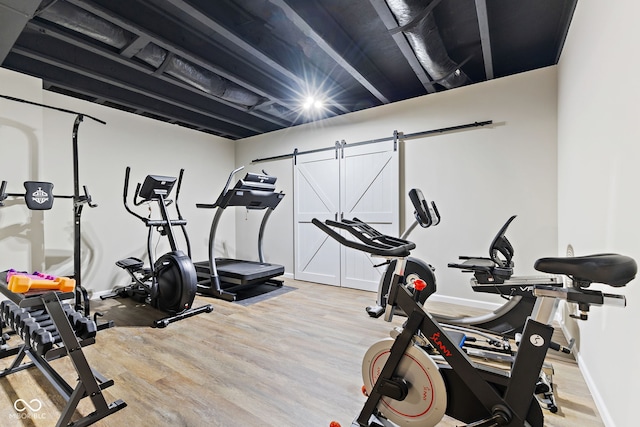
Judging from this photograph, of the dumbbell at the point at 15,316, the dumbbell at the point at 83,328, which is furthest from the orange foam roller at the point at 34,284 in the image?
the dumbbell at the point at 15,316

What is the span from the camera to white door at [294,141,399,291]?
4.43 meters

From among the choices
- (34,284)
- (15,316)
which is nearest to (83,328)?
(34,284)

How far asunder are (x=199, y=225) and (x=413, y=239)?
4.03 metres

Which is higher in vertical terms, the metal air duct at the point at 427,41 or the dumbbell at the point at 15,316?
the metal air duct at the point at 427,41

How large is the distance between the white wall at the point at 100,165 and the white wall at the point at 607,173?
5.27 meters

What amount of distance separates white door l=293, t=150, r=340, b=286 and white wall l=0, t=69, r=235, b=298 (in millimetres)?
2024

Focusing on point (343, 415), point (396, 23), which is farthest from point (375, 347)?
point (396, 23)

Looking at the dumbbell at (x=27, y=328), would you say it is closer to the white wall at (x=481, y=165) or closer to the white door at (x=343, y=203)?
the white door at (x=343, y=203)

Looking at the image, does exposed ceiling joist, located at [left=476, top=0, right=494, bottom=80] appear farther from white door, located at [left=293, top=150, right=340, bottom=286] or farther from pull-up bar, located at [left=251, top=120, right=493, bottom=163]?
white door, located at [left=293, top=150, right=340, bottom=286]

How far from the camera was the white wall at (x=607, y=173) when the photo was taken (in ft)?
4.54

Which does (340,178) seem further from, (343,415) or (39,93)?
(39,93)

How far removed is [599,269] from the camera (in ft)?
3.39

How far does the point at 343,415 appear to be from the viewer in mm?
1745

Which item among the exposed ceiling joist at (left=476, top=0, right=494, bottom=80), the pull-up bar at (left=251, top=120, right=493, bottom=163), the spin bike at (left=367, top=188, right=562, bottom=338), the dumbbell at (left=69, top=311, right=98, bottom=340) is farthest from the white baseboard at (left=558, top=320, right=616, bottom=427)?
the dumbbell at (left=69, top=311, right=98, bottom=340)
